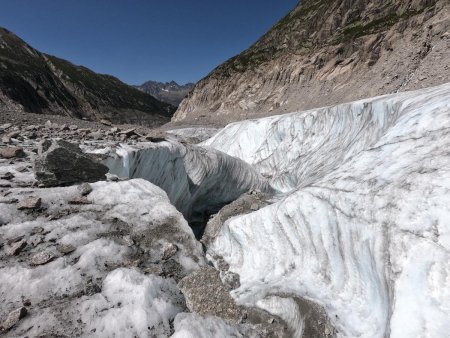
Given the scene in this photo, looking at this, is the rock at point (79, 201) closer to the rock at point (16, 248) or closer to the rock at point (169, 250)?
the rock at point (16, 248)

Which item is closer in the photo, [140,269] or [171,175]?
[140,269]

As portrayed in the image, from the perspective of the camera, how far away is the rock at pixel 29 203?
5.01 m

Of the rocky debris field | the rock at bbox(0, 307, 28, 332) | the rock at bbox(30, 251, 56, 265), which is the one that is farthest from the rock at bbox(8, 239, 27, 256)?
the rock at bbox(0, 307, 28, 332)

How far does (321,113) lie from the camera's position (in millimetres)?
14320

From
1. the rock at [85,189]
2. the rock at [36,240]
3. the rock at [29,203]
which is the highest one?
the rock at [85,189]

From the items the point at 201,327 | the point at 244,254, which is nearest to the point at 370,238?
the point at 201,327

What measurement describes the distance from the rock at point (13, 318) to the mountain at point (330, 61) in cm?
2404

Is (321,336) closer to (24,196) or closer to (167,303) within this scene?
(167,303)

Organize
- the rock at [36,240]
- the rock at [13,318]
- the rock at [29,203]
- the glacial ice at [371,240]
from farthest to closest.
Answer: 1. the rock at [29,203]
2. the rock at [36,240]
3. the glacial ice at [371,240]
4. the rock at [13,318]

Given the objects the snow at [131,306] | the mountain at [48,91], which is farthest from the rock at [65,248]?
the mountain at [48,91]

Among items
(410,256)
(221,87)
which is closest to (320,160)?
(410,256)

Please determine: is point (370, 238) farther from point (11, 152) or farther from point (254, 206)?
point (11, 152)

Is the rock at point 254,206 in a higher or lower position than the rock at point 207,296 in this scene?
higher

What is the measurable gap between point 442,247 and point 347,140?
777cm
